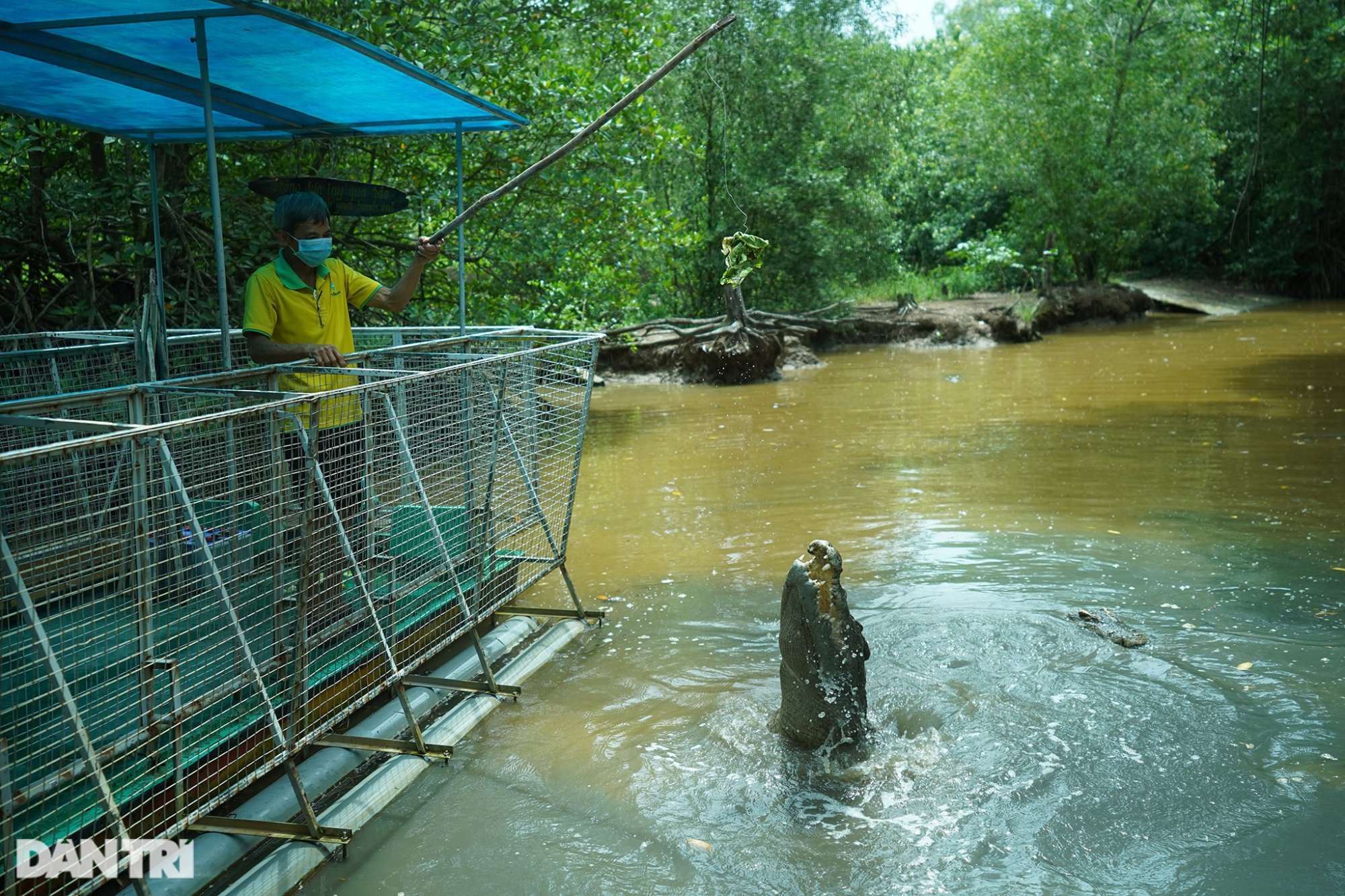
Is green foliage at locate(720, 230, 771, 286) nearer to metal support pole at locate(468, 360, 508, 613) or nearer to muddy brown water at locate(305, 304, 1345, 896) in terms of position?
muddy brown water at locate(305, 304, 1345, 896)

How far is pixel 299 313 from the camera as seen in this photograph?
514cm

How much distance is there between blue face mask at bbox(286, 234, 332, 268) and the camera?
504cm

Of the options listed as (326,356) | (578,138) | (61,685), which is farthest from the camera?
(578,138)

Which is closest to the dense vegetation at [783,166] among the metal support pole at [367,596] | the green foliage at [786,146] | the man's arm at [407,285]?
the green foliage at [786,146]

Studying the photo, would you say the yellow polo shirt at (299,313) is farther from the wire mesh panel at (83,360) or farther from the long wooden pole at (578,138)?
the wire mesh panel at (83,360)

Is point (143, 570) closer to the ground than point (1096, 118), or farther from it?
closer to the ground

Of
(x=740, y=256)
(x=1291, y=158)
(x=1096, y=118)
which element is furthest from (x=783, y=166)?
(x=1291, y=158)

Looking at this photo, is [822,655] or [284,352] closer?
[822,655]

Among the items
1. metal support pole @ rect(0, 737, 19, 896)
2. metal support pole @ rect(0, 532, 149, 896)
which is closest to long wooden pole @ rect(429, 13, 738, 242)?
metal support pole @ rect(0, 532, 149, 896)

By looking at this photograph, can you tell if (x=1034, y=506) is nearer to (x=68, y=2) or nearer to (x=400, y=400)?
(x=400, y=400)

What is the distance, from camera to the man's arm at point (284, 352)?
4836mm

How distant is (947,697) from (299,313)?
11.8 feet

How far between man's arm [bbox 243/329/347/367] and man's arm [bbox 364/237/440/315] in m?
0.83

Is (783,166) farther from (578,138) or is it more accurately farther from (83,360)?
(578,138)
